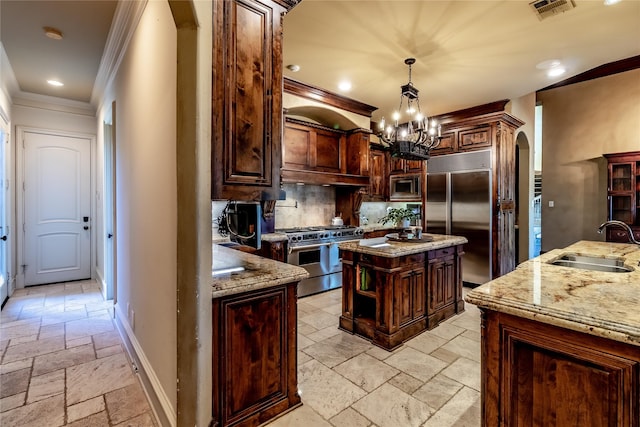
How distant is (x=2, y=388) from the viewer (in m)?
2.20

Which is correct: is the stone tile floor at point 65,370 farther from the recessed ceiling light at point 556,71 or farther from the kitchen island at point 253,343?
the recessed ceiling light at point 556,71

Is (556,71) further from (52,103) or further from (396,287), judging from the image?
(52,103)

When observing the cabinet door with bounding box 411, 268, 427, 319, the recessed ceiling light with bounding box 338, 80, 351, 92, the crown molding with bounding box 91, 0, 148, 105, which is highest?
the recessed ceiling light with bounding box 338, 80, 351, 92

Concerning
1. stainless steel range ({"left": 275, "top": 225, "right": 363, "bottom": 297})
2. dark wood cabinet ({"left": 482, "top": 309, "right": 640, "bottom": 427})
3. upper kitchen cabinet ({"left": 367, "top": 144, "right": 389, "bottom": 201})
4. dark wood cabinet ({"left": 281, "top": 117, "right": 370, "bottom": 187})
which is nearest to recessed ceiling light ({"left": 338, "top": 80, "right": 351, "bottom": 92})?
dark wood cabinet ({"left": 281, "top": 117, "right": 370, "bottom": 187})

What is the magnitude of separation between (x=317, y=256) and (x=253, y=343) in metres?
2.79

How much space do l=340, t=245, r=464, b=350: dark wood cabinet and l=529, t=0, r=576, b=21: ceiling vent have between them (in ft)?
7.68

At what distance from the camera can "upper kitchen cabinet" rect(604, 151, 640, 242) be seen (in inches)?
205

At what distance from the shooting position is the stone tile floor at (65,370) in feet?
6.34

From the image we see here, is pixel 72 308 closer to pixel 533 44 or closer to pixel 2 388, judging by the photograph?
pixel 2 388

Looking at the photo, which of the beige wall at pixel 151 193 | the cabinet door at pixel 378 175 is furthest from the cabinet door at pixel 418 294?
the cabinet door at pixel 378 175

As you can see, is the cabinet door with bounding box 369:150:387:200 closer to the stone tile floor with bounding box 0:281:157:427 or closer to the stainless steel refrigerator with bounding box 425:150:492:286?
the stainless steel refrigerator with bounding box 425:150:492:286

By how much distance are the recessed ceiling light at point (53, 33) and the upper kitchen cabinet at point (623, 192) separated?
8.18 m

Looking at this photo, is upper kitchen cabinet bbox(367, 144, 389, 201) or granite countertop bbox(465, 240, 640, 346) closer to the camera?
granite countertop bbox(465, 240, 640, 346)

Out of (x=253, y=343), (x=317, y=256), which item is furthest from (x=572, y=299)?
(x=317, y=256)
